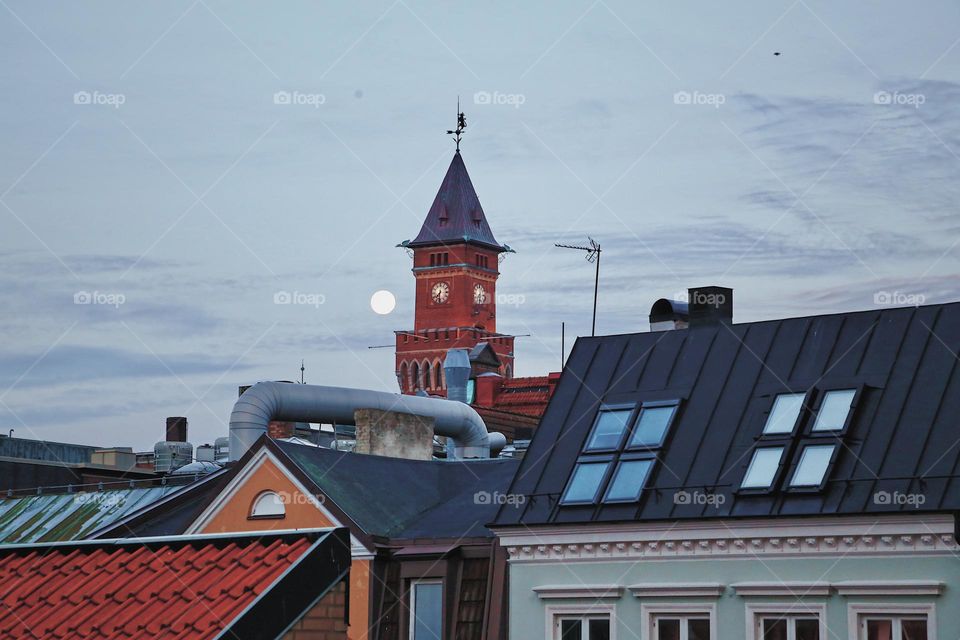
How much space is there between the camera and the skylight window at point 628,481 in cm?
2764

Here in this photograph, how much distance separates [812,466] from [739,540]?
1.55 metres

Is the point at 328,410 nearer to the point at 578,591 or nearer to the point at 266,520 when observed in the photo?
the point at 266,520

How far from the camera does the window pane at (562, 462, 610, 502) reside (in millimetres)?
28156

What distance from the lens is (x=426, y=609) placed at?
30.2 meters

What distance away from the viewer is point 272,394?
156 ft

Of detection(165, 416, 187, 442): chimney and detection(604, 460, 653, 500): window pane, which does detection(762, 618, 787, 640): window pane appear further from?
detection(165, 416, 187, 442): chimney

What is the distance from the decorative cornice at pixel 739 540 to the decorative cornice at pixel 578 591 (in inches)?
17.5

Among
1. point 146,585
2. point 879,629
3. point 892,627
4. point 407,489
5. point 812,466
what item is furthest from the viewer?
point 407,489

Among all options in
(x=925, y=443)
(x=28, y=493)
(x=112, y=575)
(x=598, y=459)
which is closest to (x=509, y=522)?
(x=598, y=459)

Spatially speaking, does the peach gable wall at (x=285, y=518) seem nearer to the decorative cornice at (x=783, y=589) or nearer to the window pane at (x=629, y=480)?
the window pane at (x=629, y=480)

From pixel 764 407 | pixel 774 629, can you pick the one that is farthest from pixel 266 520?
pixel 774 629

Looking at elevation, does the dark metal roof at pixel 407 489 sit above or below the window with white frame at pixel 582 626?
above

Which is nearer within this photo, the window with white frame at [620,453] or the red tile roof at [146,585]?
the red tile roof at [146,585]

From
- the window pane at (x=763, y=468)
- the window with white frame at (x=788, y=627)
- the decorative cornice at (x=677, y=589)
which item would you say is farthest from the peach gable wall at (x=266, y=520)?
the window with white frame at (x=788, y=627)
